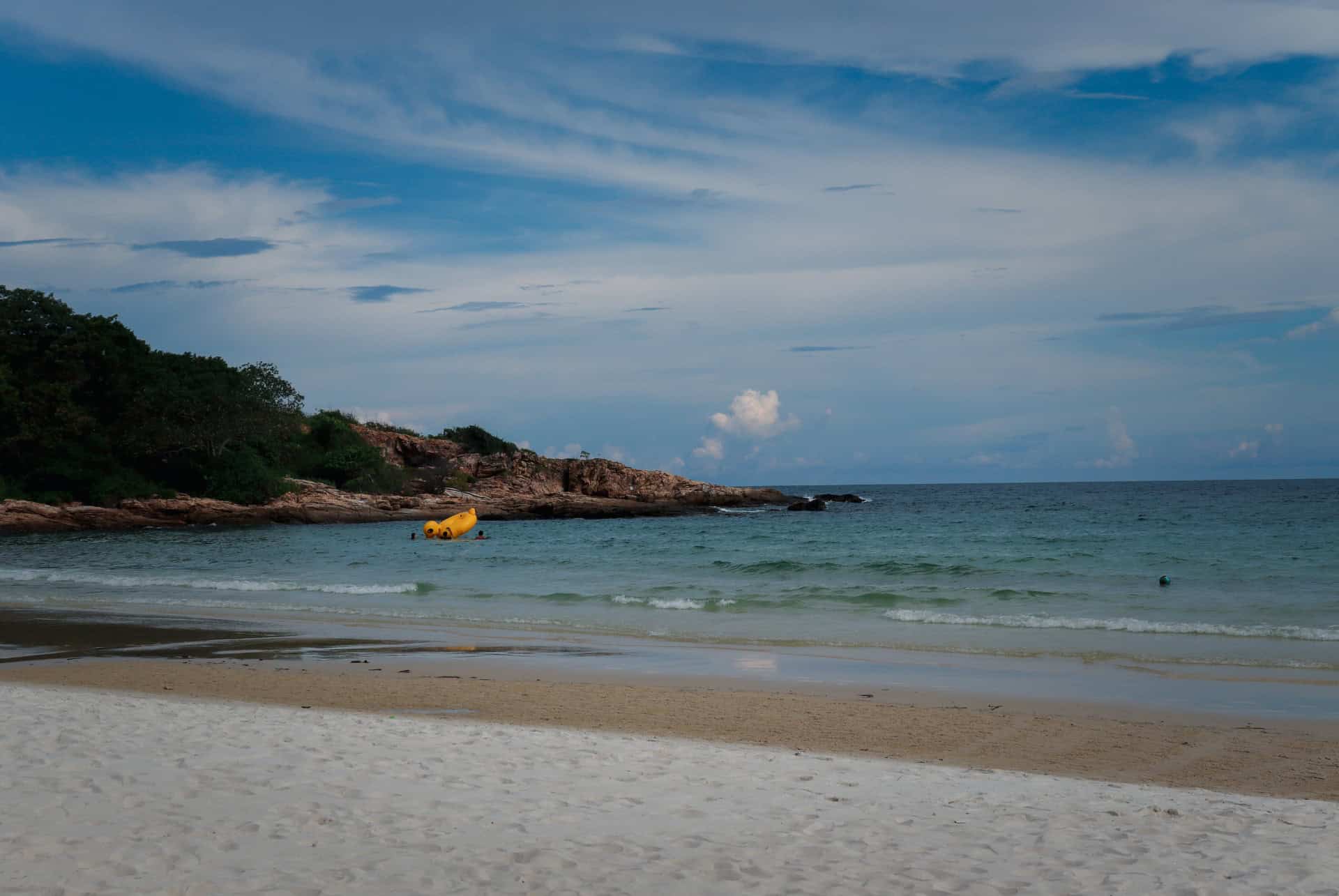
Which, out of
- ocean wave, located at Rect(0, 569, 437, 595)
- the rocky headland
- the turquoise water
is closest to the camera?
the turquoise water

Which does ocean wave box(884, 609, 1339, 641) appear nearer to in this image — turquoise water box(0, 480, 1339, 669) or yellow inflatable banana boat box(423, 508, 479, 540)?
turquoise water box(0, 480, 1339, 669)

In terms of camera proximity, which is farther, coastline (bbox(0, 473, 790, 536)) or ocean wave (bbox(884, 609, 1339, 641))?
coastline (bbox(0, 473, 790, 536))

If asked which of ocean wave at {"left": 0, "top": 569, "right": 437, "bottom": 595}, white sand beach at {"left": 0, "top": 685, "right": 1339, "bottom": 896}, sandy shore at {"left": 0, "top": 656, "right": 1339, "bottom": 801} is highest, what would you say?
white sand beach at {"left": 0, "top": 685, "right": 1339, "bottom": 896}

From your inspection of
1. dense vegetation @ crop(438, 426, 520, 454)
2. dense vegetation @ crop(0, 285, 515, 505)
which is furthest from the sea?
dense vegetation @ crop(438, 426, 520, 454)

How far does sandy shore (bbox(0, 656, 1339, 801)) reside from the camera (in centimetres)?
748

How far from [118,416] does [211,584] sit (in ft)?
120

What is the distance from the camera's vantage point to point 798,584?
72.4 ft

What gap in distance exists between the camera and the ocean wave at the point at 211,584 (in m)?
22.5

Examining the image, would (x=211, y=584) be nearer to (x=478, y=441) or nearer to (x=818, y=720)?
(x=818, y=720)

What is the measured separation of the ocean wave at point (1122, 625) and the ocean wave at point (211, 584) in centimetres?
1153

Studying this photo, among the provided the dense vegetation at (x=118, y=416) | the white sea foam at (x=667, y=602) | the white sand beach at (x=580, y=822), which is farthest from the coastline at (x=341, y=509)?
the white sand beach at (x=580, y=822)

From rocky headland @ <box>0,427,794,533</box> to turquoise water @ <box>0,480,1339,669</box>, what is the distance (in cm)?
664

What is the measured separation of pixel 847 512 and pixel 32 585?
49.2 meters

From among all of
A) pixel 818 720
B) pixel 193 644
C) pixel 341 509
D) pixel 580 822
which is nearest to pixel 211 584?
pixel 193 644
